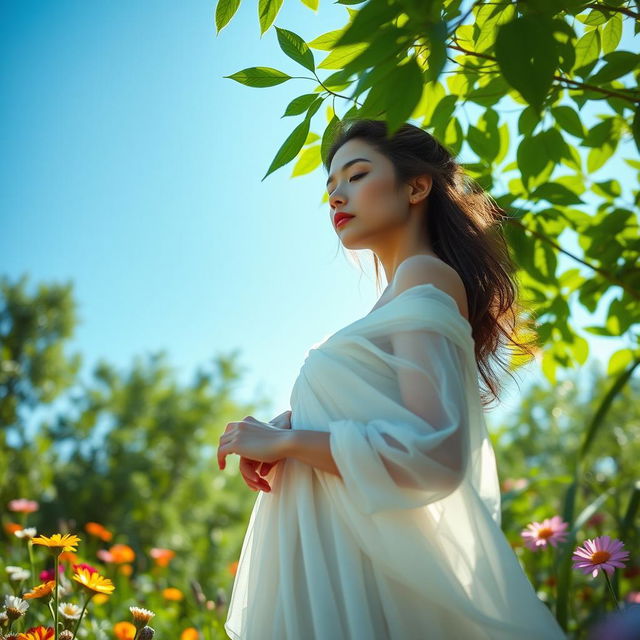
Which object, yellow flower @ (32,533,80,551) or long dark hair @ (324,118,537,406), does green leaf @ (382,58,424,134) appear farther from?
yellow flower @ (32,533,80,551)

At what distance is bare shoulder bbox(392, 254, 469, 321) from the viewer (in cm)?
137

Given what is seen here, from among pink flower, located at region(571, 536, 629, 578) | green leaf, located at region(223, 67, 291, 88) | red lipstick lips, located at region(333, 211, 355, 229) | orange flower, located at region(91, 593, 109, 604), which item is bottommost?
pink flower, located at region(571, 536, 629, 578)

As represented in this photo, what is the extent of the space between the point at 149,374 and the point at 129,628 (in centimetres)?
1645

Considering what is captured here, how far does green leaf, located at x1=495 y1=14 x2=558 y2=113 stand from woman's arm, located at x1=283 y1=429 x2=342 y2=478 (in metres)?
0.72

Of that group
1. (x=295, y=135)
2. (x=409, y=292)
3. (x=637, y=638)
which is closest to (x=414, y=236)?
(x=409, y=292)

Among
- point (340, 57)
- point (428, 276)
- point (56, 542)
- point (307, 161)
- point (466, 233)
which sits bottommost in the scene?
point (56, 542)

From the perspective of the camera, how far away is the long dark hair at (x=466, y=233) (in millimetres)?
1589

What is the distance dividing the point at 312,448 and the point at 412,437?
21 cm

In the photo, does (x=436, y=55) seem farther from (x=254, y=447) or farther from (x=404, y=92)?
(x=254, y=447)

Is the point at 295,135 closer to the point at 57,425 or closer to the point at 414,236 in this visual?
the point at 414,236

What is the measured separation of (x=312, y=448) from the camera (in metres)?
1.20

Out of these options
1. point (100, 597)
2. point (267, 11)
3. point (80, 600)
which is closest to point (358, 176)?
point (267, 11)

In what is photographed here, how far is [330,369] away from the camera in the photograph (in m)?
1.35

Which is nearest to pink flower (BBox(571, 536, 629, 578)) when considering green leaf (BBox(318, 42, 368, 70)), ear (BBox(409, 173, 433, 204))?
ear (BBox(409, 173, 433, 204))
